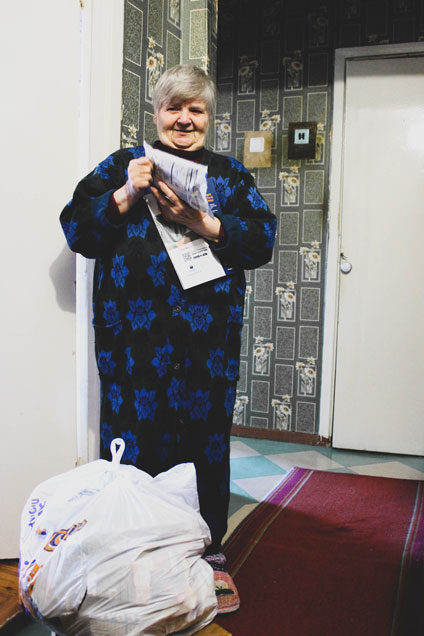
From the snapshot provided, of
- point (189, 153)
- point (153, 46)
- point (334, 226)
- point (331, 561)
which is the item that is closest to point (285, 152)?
point (334, 226)

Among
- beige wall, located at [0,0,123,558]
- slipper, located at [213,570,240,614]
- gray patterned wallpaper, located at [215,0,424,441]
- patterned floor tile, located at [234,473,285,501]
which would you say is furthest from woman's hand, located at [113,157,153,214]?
gray patterned wallpaper, located at [215,0,424,441]

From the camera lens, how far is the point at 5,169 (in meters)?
1.48

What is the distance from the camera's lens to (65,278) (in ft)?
5.34

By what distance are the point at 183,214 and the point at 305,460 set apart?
1.84m

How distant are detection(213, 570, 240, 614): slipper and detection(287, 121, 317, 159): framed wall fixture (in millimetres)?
2187

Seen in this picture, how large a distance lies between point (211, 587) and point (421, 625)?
0.57m

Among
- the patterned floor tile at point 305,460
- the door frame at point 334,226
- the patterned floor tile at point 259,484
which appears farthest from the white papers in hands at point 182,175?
the door frame at point 334,226

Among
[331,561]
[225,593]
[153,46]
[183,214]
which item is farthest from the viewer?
[153,46]

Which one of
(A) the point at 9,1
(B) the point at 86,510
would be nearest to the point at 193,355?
(B) the point at 86,510

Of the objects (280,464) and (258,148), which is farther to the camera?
(258,148)

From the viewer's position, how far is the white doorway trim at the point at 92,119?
163 centimetres

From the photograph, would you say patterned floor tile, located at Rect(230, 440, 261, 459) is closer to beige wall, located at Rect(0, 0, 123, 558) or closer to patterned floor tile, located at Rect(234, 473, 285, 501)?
patterned floor tile, located at Rect(234, 473, 285, 501)

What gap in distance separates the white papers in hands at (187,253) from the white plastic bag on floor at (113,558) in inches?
16.2

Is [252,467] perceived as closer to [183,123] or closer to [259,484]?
[259,484]
